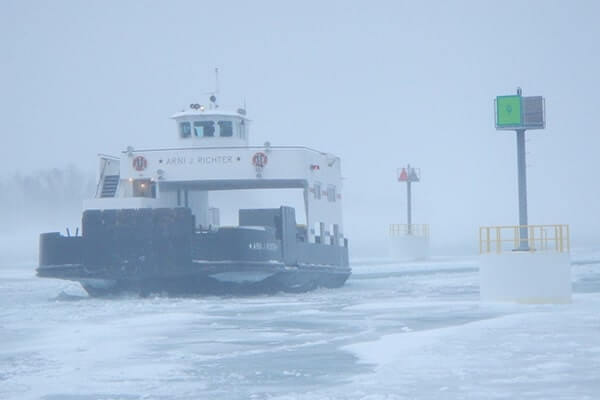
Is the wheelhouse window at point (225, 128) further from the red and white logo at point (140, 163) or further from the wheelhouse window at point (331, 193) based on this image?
the wheelhouse window at point (331, 193)

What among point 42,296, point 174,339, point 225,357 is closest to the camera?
point 225,357

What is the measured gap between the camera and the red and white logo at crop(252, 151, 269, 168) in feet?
78.6

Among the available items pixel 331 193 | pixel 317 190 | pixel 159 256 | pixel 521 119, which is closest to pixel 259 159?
pixel 317 190

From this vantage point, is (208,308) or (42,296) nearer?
(208,308)

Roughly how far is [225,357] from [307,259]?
14156mm

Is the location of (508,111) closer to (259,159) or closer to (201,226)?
(259,159)

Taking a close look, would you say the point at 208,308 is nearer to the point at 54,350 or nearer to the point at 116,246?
the point at 116,246

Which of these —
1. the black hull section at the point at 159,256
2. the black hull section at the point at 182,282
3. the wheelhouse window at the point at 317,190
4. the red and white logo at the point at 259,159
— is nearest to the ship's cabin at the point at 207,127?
the wheelhouse window at the point at 317,190

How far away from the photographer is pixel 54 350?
39.6 ft

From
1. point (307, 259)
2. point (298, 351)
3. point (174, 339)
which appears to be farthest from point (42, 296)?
point (298, 351)

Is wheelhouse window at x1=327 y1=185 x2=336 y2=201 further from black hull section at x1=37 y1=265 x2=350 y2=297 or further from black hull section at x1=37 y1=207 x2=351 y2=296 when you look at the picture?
black hull section at x1=37 y1=207 x2=351 y2=296

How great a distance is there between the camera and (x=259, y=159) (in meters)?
24.0

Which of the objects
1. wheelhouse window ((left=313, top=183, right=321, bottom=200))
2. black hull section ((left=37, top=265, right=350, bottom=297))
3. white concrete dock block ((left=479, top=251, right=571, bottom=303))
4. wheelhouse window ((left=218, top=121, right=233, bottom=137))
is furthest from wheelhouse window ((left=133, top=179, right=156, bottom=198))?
white concrete dock block ((left=479, top=251, right=571, bottom=303))

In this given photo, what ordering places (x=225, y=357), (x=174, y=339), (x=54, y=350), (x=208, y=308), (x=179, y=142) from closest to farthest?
(x=225, y=357), (x=54, y=350), (x=174, y=339), (x=208, y=308), (x=179, y=142)
